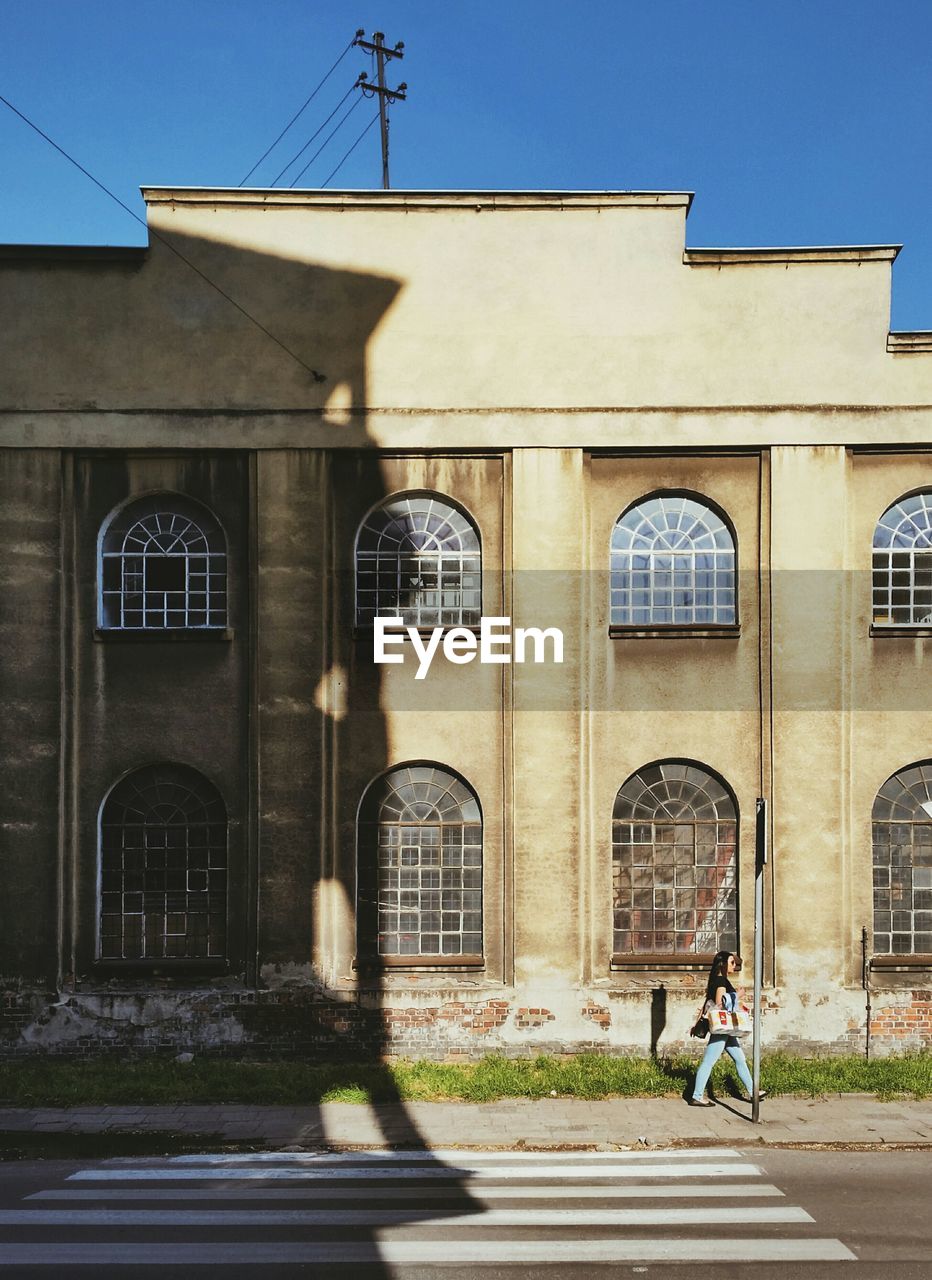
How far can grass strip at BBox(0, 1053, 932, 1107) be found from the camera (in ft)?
39.8

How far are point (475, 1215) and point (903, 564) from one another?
987 centimetres

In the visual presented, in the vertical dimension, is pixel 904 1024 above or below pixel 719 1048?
below

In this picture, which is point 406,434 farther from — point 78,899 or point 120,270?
point 78,899

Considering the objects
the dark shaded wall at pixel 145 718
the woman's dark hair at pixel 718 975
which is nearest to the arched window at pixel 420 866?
the dark shaded wall at pixel 145 718

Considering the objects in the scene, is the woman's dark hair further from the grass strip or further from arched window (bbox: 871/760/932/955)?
arched window (bbox: 871/760/932/955)

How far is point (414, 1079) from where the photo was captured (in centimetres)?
1241

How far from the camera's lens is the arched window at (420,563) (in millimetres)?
13914

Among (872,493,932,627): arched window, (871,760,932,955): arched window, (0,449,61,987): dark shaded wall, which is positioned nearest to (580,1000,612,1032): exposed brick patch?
(871,760,932,955): arched window

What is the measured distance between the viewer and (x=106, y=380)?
539 inches

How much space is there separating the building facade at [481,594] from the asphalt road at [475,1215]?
363cm

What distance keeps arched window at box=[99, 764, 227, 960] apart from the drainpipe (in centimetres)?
838

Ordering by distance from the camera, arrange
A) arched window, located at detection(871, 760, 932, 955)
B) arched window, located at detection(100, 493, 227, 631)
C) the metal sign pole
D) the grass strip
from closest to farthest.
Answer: the metal sign pole → the grass strip → arched window, located at detection(871, 760, 932, 955) → arched window, located at detection(100, 493, 227, 631)

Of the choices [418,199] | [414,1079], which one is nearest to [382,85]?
[418,199]

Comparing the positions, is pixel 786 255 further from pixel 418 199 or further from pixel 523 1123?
pixel 523 1123
